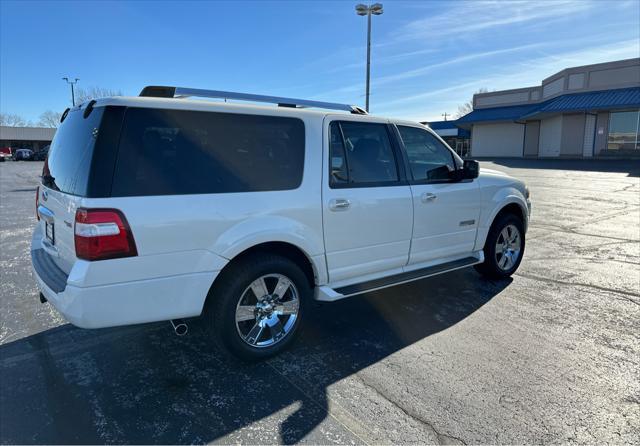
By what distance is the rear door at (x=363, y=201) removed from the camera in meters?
3.71

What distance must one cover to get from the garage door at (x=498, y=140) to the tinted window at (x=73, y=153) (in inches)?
1741

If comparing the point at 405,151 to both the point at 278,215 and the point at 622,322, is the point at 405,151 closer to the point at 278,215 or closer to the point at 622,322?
the point at 278,215

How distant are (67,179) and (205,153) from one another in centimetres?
103

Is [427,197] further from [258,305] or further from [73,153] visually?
[73,153]

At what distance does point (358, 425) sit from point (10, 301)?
422cm

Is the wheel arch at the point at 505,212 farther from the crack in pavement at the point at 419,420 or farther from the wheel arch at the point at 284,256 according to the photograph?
the crack in pavement at the point at 419,420

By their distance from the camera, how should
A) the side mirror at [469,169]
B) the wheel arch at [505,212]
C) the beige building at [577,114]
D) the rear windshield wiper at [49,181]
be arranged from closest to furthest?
1. the rear windshield wiper at [49,181]
2. the side mirror at [469,169]
3. the wheel arch at [505,212]
4. the beige building at [577,114]

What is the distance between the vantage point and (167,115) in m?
2.95

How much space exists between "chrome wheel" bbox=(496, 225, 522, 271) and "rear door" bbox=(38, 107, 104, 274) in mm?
4624

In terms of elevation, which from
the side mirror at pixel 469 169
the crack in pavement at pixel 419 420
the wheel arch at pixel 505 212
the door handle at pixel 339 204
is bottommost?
the crack in pavement at pixel 419 420

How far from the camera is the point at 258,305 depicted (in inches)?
134

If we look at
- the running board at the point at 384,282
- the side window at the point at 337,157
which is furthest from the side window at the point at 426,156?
the running board at the point at 384,282

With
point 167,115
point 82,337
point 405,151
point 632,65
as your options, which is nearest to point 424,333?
point 405,151

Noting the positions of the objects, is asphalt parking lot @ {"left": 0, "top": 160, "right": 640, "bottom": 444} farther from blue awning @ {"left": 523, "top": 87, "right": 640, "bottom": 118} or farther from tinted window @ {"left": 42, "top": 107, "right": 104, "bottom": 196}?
blue awning @ {"left": 523, "top": 87, "right": 640, "bottom": 118}
